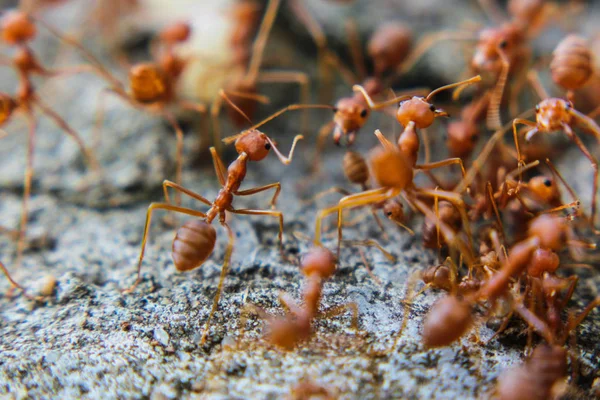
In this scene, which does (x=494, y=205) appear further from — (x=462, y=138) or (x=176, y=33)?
(x=176, y=33)

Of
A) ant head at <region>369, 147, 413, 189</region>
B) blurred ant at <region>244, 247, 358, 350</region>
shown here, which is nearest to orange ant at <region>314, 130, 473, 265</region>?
ant head at <region>369, 147, 413, 189</region>

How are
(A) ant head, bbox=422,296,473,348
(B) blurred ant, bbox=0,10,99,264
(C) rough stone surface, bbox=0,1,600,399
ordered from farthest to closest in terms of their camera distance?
(B) blurred ant, bbox=0,10,99,264
(C) rough stone surface, bbox=0,1,600,399
(A) ant head, bbox=422,296,473,348

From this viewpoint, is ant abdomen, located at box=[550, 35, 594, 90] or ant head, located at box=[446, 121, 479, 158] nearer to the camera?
ant abdomen, located at box=[550, 35, 594, 90]

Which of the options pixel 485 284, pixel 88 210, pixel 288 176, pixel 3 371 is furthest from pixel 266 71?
pixel 3 371

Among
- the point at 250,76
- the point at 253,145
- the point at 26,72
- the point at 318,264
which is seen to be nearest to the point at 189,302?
the point at 318,264

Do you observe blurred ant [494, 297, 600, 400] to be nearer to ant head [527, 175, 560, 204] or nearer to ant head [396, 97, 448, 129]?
ant head [527, 175, 560, 204]

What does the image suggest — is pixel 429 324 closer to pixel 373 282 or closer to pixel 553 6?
pixel 373 282

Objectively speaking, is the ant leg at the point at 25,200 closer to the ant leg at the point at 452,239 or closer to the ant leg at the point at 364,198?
the ant leg at the point at 364,198

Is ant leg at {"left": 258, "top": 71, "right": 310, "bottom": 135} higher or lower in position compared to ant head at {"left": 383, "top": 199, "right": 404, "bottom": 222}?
higher

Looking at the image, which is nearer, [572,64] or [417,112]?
[417,112]
